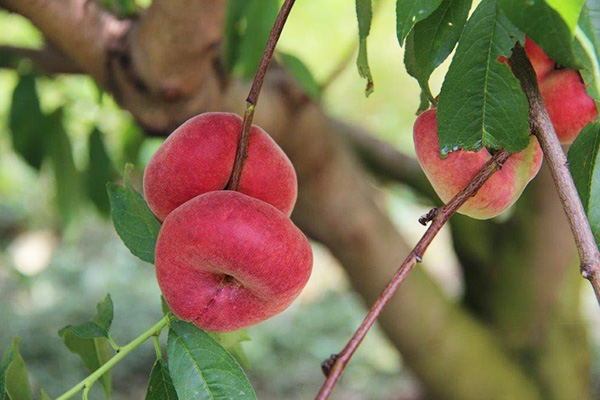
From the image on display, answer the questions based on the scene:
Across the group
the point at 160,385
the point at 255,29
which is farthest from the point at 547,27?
the point at 255,29

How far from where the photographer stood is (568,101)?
0.56m

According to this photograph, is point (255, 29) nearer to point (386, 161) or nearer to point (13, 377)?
point (13, 377)

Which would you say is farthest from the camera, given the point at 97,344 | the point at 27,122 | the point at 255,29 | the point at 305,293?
the point at 305,293

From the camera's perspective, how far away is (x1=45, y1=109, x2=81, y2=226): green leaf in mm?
1330

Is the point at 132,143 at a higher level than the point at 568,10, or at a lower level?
lower

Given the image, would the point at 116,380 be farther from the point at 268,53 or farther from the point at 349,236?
the point at 268,53

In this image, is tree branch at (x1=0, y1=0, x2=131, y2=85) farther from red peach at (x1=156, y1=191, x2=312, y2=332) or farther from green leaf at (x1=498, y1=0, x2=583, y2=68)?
green leaf at (x1=498, y1=0, x2=583, y2=68)

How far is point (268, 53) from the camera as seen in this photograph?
464 millimetres

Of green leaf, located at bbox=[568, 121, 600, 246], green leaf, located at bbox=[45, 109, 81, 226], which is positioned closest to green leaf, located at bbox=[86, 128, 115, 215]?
green leaf, located at bbox=[45, 109, 81, 226]

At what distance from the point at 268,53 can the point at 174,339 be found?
0.68ft

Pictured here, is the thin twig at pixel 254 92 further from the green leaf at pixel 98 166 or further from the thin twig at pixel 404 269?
the green leaf at pixel 98 166

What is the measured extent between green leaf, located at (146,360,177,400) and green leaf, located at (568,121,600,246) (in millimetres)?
311

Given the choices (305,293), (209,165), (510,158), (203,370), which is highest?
(510,158)

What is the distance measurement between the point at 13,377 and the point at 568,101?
48 centimetres
